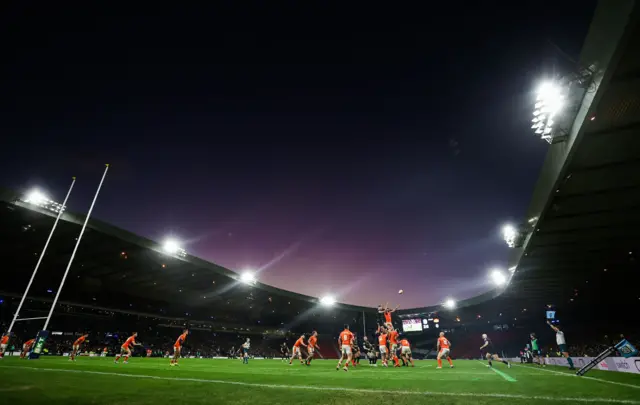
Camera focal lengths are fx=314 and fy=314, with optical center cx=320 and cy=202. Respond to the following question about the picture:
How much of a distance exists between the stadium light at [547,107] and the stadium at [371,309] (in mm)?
151

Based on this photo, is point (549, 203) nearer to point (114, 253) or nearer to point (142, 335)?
point (114, 253)

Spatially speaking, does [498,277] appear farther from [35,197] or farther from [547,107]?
[35,197]

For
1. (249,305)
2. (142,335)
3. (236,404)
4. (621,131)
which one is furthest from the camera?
(249,305)

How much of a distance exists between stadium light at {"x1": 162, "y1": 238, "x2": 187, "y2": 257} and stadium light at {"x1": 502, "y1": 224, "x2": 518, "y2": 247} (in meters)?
27.4

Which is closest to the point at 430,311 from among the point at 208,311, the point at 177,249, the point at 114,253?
the point at 208,311

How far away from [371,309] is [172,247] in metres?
39.3

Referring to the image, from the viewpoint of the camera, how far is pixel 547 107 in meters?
11.2

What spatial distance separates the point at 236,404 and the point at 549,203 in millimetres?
15471

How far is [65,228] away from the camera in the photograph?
23359 millimetres

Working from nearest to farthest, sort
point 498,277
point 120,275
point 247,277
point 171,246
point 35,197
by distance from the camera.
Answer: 1. point 35,197
2. point 171,246
3. point 498,277
4. point 120,275
5. point 247,277

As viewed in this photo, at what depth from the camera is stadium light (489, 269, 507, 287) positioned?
31978 millimetres

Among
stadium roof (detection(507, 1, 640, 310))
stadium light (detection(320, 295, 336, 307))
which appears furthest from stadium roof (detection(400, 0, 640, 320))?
stadium light (detection(320, 295, 336, 307))

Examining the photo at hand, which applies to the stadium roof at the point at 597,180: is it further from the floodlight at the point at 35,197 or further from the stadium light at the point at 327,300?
the stadium light at the point at 327,300

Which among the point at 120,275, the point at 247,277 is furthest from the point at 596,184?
the point at 120,275
